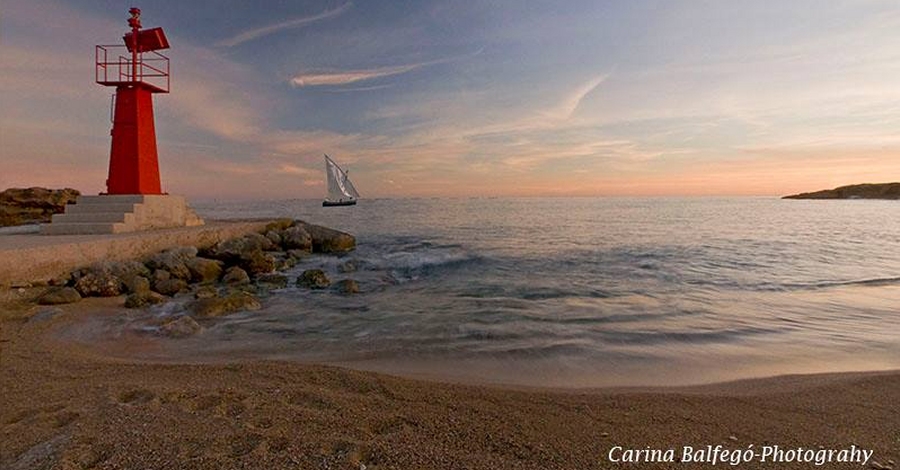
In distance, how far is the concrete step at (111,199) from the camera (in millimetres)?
12227

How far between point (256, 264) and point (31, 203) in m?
21.5

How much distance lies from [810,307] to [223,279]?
12214 mm

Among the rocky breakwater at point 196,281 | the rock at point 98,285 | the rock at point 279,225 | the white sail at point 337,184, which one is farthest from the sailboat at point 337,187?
the rock at point 98,285

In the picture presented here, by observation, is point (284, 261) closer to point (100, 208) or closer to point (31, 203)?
point (100, 208)

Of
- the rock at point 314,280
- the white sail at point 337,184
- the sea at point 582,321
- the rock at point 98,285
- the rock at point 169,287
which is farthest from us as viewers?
the white sail at point 337,184

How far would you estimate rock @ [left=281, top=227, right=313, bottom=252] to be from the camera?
15758 millimetres

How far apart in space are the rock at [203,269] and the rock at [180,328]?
4.17m

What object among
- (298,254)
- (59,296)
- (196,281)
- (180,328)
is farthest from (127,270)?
(298,254)

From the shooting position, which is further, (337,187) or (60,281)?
(337,187)

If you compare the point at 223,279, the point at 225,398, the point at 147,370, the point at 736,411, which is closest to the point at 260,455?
the point at 225,398

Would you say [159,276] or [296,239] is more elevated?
[296,239]

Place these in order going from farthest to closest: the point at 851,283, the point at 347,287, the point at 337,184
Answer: the point at 337,184 < the point at 851,283 < the point at 347,287

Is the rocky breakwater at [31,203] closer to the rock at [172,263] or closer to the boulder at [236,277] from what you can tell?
the rock at [172,263]

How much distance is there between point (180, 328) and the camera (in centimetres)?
600
